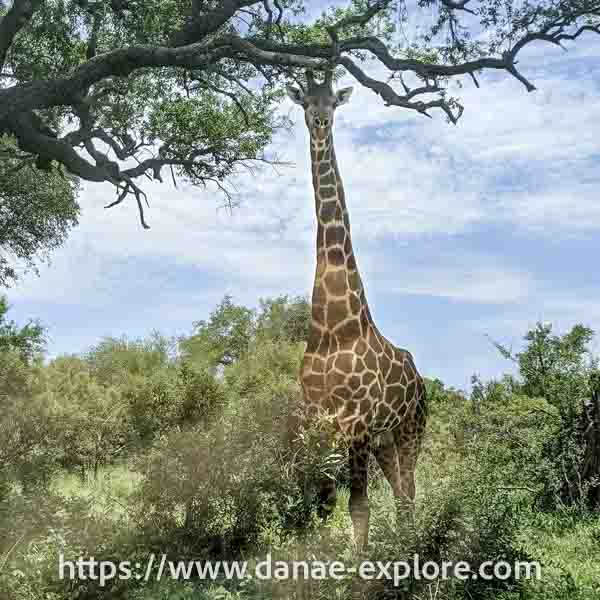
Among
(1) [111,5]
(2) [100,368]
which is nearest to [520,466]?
(1) [111,5]

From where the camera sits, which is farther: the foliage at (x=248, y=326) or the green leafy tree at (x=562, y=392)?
the foliage at (x=248, y=326)

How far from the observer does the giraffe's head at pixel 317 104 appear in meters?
8.29

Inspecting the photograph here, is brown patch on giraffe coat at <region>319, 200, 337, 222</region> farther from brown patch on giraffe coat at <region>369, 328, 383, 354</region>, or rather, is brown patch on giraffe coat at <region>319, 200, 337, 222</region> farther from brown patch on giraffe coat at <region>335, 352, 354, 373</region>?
brown patch on giraffe coat at <region>335, 352, 354, 373</region>

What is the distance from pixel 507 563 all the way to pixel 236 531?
2.47m

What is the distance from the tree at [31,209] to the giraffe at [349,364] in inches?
533

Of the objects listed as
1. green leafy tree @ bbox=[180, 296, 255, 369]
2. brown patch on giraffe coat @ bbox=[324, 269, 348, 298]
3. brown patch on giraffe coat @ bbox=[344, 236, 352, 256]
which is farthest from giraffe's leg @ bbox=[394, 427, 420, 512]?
green leafy tree @ bbox=[180, 296, 255, 369]

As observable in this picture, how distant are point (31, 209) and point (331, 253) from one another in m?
15.1

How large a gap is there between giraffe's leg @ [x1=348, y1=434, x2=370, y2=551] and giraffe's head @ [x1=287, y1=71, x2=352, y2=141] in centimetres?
313

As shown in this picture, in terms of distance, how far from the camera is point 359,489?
7441 millimetres

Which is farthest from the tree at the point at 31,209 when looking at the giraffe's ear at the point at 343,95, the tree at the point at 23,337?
the giraffe's ear at the point at 343,95

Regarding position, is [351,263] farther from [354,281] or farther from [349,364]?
[349,364]

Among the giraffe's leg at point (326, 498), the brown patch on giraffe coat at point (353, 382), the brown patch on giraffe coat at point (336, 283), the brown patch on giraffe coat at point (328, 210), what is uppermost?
the brown patch on giraffe coat at point (328, 210)

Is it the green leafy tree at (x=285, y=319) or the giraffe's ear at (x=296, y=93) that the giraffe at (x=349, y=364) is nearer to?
the giraffe's ear at (x=296, y=93)

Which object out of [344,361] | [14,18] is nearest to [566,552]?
[344,361]
